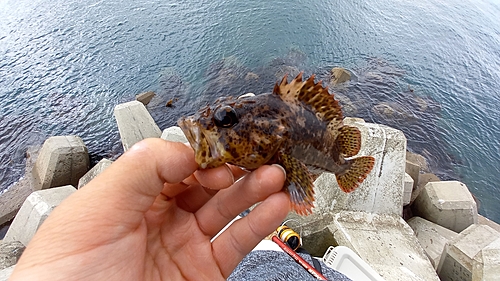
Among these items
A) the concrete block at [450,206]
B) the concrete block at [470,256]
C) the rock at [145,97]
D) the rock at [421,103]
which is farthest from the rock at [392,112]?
the rock at [145,97]

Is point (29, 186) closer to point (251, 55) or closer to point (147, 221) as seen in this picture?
point (147, 221)

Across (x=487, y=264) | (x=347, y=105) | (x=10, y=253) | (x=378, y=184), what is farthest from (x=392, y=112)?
(x=10, y=253)

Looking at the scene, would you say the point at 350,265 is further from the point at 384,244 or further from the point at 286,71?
the point at 286,71

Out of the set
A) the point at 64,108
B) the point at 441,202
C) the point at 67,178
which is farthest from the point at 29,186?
the point at 441,202

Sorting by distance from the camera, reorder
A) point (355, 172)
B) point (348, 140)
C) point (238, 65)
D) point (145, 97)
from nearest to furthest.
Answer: point (348, 140) → point (355, 172) → point (145, 97) → point (238, 65)

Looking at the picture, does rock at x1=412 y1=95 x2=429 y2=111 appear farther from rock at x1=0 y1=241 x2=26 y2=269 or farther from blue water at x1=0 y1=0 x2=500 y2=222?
rock at x1=0 y1=241 x2=26 y2=269

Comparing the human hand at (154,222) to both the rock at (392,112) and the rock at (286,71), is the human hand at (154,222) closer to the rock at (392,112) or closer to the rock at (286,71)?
the rock at (392,112)

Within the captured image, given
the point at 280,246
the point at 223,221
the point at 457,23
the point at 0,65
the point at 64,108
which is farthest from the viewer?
the point at 457,23
